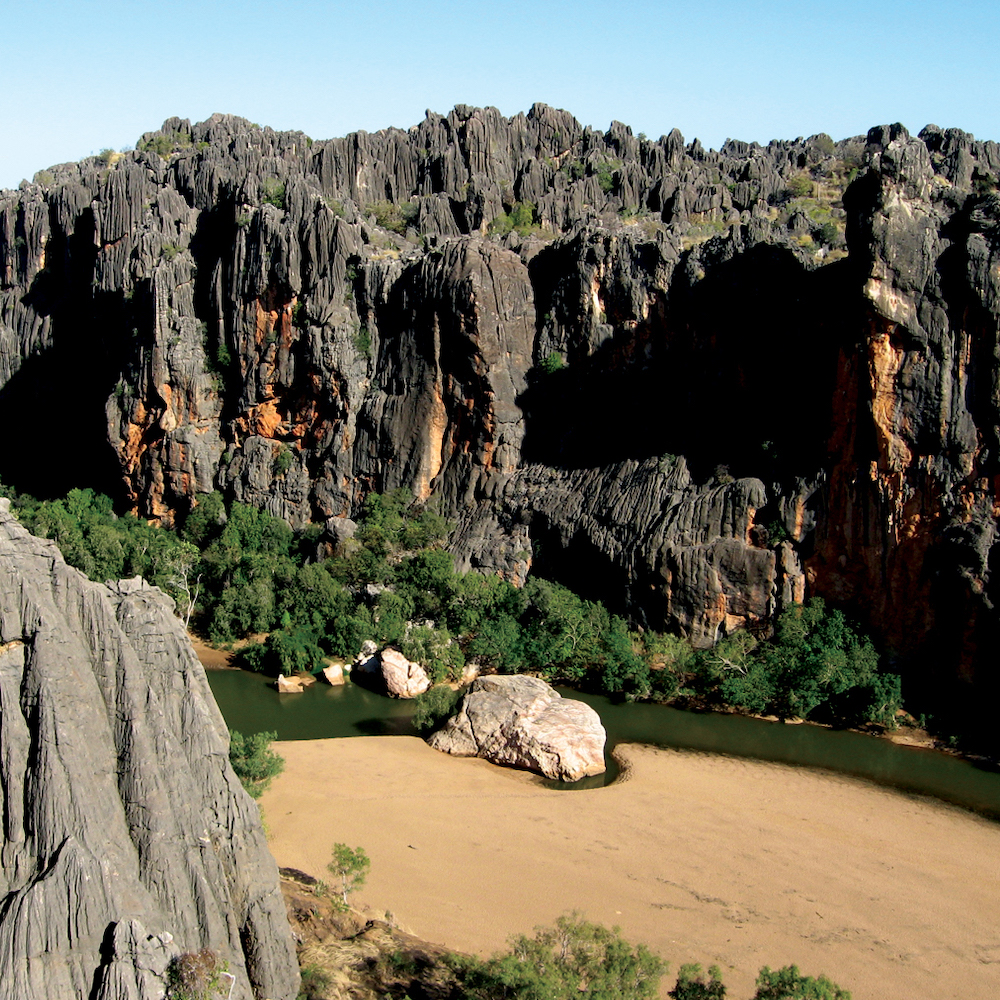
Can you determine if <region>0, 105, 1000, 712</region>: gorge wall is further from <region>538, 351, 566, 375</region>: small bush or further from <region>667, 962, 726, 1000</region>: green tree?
<region>667, 962, 726, 1000</region>: green tree

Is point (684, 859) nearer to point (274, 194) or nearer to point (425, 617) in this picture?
point (425, 617)

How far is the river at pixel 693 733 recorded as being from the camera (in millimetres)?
27031

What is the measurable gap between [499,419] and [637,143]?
3315 cm

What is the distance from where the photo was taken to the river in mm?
27031

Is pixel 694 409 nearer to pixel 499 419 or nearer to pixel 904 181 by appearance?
pixel 499 419

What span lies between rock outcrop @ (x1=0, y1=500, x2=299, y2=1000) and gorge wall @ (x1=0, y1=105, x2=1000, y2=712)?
79.0 feet

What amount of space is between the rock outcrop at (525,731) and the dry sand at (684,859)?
1.96 ft

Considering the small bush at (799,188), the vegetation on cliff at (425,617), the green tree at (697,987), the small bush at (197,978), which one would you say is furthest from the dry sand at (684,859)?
the small bush at (799,188)

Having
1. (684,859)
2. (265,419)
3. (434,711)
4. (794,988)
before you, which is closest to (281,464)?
(265,419)

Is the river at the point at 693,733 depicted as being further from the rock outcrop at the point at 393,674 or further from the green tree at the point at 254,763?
the green tree at the point at 254,763

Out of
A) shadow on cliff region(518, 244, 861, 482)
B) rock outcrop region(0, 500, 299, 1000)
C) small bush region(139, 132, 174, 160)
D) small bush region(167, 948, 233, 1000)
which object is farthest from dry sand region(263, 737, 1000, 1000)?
small bush region(139, 132, 174, 160)

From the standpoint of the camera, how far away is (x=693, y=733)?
100 ft

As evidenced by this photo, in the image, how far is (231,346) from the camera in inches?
1919

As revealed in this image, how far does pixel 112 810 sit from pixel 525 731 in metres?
15.4
